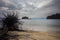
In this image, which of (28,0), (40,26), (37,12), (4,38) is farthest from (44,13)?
(4,38)

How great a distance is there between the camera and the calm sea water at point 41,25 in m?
1.57

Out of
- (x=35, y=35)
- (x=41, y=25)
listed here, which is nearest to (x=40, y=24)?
(x=41, y=25)

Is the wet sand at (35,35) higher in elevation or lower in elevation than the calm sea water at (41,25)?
lower

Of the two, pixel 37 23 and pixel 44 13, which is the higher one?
pixel 44 13

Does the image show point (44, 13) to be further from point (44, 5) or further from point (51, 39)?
point (51, 39)

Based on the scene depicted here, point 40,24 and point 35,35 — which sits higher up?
point 40,24

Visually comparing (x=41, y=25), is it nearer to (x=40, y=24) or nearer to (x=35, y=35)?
(x=40, y=24)

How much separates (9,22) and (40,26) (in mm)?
490

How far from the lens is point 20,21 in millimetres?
1572

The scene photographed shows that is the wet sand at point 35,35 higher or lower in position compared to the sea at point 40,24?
lower

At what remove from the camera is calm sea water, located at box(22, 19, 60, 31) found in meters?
1.57

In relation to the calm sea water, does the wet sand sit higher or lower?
lower

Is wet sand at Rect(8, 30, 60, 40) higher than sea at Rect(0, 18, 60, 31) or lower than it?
lower

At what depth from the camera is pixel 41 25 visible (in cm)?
159
